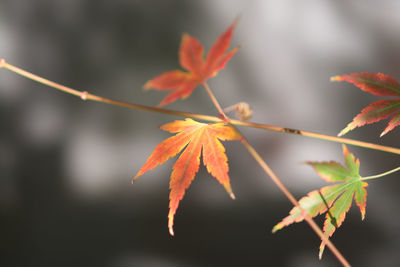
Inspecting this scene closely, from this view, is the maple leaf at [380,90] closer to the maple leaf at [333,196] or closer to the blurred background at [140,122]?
the maple leaf at [333,196]

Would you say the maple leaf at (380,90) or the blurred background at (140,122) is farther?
the blurred background at (140,122)

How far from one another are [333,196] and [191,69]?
5.1 inches

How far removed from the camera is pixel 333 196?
0.23 meters

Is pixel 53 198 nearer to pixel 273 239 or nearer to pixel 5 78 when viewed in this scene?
pixel 5 78

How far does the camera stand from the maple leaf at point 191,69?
22 centimetres

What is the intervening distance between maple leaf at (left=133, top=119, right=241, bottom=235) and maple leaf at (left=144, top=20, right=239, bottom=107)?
3cm

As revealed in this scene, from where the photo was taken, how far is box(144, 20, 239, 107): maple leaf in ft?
0.72

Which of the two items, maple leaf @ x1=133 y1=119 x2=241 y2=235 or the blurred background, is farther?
the blurred background

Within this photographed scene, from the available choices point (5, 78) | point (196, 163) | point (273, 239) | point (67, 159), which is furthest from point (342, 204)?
point (5, 78)

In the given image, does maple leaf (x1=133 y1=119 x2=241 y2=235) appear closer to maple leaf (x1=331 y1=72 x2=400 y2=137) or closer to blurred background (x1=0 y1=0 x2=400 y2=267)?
maple leaf (x1=331 y1=72 x2=400 y2=137)

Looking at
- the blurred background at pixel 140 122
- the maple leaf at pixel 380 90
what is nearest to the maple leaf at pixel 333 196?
the maple leaf at pixel 380 90

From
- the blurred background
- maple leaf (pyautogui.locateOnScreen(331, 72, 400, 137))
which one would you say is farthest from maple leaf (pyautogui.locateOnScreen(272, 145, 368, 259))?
the blurred background

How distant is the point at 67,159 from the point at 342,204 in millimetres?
881

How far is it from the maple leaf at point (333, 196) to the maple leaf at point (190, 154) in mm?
56
